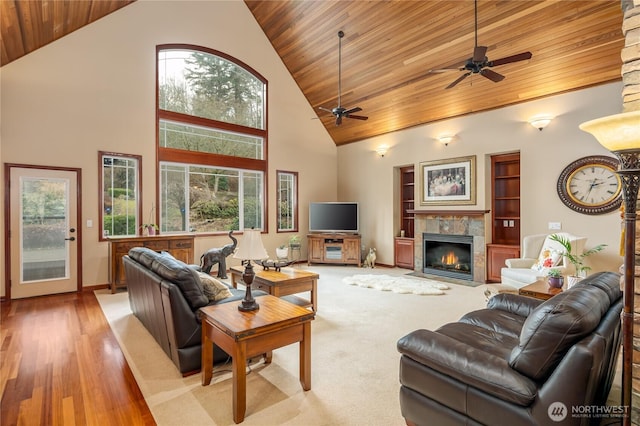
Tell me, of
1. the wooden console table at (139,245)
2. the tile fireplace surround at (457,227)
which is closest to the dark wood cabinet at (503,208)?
the tile fireplace surround at (457,227)

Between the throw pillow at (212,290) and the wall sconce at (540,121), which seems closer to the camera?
the throw pillow at (212,290)

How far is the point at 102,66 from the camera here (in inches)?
216

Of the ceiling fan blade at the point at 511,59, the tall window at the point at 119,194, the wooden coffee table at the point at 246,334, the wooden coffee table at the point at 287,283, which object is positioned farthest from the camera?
the tall window at the point at 119,194

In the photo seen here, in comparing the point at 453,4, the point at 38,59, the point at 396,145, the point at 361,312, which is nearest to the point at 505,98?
the point at 453,4

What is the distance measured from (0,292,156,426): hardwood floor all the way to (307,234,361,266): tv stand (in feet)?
15.5

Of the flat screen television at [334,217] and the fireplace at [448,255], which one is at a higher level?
the flat screen television at [334,217]

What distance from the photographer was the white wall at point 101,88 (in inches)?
192

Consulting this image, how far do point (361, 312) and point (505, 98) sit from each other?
15.0 ft

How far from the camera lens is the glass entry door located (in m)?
4.80

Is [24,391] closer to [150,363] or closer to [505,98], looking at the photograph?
[150,363]

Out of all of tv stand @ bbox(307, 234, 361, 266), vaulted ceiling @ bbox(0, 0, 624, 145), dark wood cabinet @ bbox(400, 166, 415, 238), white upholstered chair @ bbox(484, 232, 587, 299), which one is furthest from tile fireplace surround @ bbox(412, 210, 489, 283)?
vaulted ceiling @ bbox(0, 0, 624, 145)

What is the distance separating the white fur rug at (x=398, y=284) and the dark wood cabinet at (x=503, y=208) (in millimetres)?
1121

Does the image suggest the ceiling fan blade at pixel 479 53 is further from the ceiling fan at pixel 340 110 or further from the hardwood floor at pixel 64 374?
the hardwood floor at pixel 64 374

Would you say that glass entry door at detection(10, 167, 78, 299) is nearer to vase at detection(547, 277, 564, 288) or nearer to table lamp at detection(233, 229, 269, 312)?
table lamp at detection(233, 229, 269, 312)
